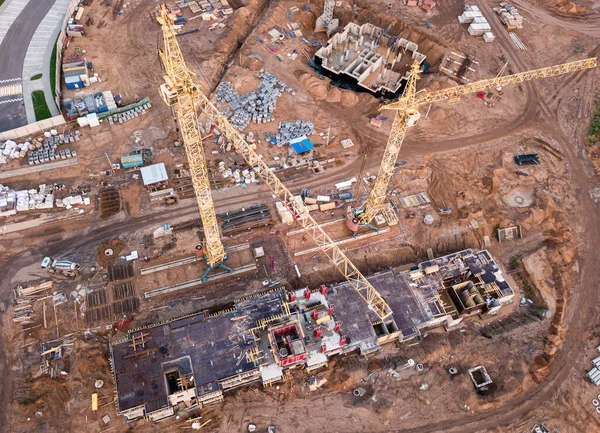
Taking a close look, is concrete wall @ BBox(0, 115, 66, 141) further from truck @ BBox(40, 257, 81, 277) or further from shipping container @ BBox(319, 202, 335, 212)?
shipping container @ BBox(319, 202, 335, 212)

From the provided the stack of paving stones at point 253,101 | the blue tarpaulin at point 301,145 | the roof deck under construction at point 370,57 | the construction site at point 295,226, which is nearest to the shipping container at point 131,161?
the construction site at point 295,226

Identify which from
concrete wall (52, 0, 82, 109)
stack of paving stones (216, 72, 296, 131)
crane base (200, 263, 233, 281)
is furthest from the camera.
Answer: concrete wall (52, 0, 82, 109)

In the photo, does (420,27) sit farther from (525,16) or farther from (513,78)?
(513,78)

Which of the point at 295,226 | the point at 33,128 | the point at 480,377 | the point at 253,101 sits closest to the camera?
the point at 480,377

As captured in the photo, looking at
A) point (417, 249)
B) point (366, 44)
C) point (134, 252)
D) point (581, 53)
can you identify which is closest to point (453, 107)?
point (366, 44)

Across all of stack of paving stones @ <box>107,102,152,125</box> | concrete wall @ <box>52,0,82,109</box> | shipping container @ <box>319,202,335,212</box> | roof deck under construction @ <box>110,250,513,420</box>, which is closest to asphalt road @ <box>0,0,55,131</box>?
concrete wall @ <box>52,0,82,109</box>

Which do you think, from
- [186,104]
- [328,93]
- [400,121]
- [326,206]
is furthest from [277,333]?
[328,93]

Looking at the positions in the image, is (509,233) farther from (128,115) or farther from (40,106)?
(40,106)
